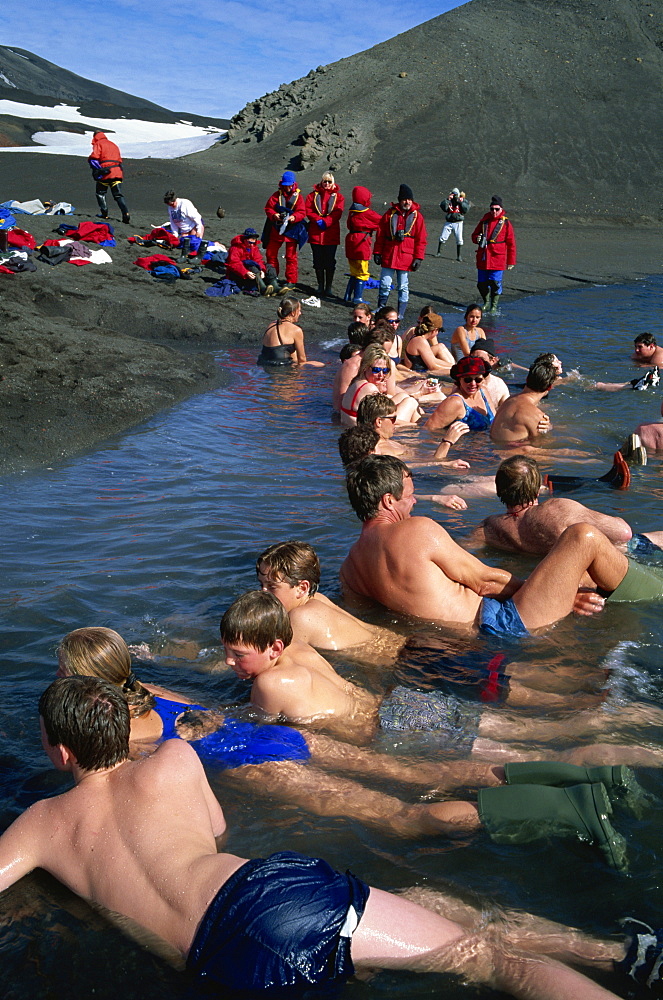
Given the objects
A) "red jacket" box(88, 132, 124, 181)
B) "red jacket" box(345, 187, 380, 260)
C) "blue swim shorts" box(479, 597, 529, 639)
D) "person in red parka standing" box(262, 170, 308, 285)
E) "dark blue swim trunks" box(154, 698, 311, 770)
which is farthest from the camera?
"red jacket" box(88, 132, 124, 181)

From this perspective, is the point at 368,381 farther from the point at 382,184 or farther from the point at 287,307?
the point at 382,184

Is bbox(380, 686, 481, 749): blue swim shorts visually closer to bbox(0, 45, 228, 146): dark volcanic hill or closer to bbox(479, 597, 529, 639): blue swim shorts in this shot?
bbox(479, 597, 529, 639): blue swim shorts

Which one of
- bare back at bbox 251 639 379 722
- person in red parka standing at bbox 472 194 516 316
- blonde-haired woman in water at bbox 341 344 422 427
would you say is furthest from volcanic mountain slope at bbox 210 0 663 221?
bare back at bbox 251 639 379 722

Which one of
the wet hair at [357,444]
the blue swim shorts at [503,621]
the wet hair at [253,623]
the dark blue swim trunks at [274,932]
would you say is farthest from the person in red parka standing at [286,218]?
the dark blue swim trunks at [274,932]

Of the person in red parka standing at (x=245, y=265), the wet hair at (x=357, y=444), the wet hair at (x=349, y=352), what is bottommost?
the wet hair at (x=357, y=444)

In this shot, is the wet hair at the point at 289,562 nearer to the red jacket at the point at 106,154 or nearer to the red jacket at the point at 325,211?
the red jacket at the point at 325,211

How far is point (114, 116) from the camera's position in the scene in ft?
188

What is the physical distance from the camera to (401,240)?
14609 mm

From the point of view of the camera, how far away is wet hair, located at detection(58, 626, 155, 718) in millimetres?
3322

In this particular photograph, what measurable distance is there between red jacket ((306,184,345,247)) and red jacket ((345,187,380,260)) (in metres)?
0.27

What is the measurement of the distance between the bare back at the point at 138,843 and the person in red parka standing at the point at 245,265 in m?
14.0

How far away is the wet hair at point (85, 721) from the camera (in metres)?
2.85

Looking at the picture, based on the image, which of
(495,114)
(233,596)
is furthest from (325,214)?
(495,114)

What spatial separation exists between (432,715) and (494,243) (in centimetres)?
1283
